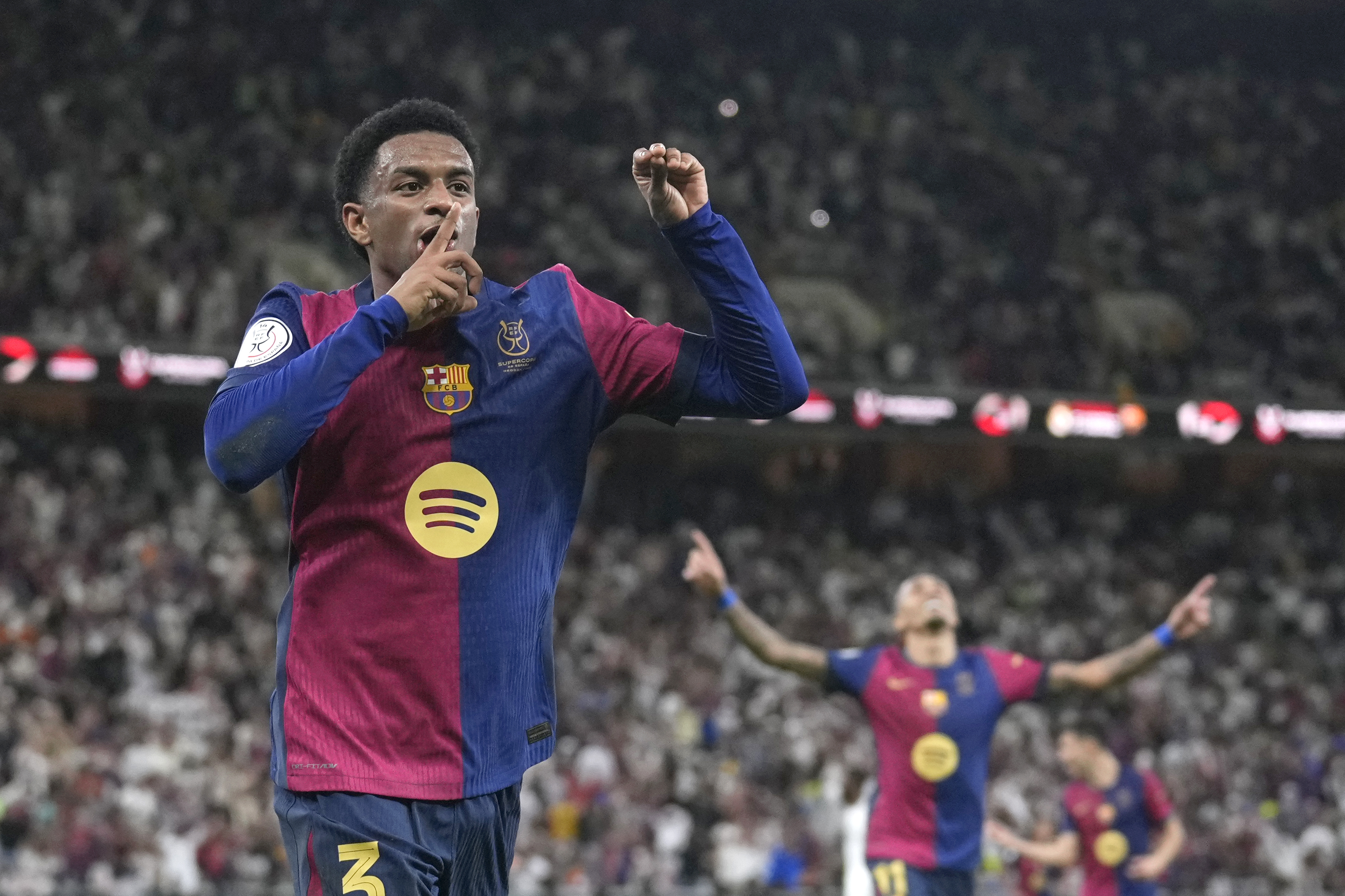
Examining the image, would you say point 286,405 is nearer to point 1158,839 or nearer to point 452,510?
point 452,510

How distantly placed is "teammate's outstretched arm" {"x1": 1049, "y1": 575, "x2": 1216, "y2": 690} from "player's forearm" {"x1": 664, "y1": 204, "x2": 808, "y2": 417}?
4.12m

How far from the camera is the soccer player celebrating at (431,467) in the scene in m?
2.65

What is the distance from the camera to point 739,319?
9.42ft

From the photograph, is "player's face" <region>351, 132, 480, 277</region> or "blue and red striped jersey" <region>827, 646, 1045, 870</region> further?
"blue and red striped jersey" <region>827, 646, 1045, 870</region>

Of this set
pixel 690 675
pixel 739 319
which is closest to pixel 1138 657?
pixel 739 319

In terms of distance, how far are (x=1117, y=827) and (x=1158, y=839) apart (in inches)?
12.1

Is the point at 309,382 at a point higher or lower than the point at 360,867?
higher

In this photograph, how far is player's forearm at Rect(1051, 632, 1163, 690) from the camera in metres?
6.95

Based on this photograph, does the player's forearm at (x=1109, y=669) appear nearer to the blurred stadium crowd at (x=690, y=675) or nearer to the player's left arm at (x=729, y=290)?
the player's left arm at (x=729, y=290)

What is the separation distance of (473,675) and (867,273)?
63.7ft

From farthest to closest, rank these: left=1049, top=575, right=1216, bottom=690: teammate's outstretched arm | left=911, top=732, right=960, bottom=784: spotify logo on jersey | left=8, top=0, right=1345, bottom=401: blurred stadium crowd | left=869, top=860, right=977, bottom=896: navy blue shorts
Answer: left=8, top=0, right=1345, bottom=401: blurred stadium crowd → left=911, top=732, right=960, bottom=784: spotify logo on jersey → left=869, top=860, right=977, bottom=896: navy blue shorts → left=1049, top=575, right=1216, bottom=690: teammate's outstretched arm

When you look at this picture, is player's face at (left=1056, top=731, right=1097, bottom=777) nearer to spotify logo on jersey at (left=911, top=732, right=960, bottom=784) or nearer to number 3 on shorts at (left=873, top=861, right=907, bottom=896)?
spotify logo on jersey at (left=911, top=732, right=960, bottom=784)

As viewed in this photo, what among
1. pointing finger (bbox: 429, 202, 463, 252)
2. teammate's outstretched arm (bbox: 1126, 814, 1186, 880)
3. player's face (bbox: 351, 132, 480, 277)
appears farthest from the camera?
teammate's outstretched arm (bbox: 1126, 814, 1186, 880)

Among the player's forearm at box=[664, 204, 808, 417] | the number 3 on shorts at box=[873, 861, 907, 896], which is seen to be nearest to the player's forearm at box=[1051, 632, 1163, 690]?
the number 3 on shorts at box=[873, 861, 907, 896]
